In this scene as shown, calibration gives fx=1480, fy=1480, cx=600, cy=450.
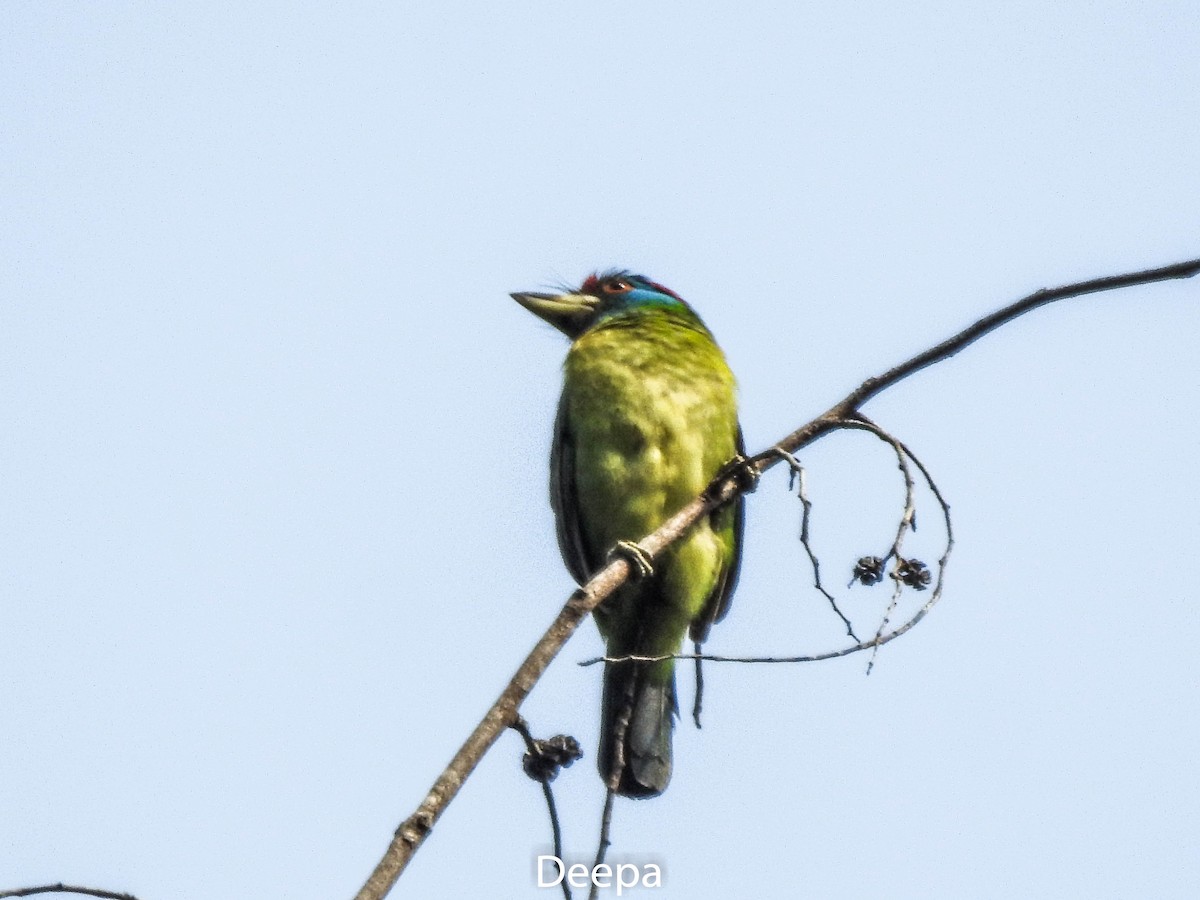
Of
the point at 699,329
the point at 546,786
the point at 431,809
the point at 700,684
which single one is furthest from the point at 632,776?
the point at 431,809

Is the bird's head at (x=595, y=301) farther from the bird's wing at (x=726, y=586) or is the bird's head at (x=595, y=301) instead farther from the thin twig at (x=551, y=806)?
the thin twig at (x=551, y=806)

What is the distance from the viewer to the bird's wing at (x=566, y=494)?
15.3 ft

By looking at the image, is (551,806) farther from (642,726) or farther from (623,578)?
(642,726)

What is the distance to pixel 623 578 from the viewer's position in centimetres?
281

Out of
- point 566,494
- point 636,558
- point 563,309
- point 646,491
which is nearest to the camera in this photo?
point 636,558

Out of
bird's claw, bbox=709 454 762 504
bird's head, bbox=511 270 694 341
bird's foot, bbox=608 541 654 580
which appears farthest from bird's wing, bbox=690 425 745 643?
bird's claw, bbox=709 454 762 504

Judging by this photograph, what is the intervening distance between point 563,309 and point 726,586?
120 centimetres

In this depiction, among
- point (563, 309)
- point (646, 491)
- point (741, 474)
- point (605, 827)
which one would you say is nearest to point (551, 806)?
point (605, 827)

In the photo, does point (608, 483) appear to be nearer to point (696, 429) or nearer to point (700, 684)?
point (696, 429)

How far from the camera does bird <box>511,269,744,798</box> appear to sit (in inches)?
172

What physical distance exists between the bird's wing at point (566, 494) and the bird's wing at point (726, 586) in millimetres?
409

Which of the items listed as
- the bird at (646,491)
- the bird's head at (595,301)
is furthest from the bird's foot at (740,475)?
the bird's head at (595,301)

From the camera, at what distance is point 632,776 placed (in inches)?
173

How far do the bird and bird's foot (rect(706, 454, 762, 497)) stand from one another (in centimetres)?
103
